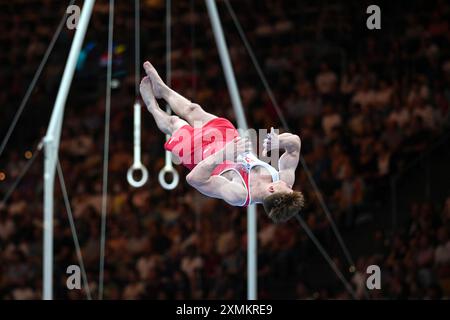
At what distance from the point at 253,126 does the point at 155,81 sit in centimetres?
478

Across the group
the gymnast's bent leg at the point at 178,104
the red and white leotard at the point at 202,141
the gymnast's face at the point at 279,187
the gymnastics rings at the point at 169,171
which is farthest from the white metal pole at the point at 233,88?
the gymnast's face at the point at 279,187

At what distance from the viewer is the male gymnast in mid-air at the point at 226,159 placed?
Answer: 8102mm

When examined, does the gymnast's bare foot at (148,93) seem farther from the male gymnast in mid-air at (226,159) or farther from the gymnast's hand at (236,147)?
the gymnast's hand at (236,147)

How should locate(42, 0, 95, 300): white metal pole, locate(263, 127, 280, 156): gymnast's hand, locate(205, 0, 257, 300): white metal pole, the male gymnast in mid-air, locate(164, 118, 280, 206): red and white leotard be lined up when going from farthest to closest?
locate(205, 0, 257, 300): white metal pole, locate(42, 0, 95, 300): white metal pole, locate(164, 118, 280, 206): red and white leotard, locate(263, 127, 280, 156): gymnast's hand, the male gymnast in mid-air

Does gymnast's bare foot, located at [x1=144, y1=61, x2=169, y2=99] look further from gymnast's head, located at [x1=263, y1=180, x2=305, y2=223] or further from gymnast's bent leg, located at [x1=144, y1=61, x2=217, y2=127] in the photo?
gymnast's head, located at [x1=263, y1=180, x2=305, y2=223]

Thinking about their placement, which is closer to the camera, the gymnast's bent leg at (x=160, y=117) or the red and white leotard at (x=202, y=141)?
the red and white leotard at (x=202, y=141)

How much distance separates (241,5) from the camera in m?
15.1

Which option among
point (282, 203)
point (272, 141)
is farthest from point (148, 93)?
point (282, 203)

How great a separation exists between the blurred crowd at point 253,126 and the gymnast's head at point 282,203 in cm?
362

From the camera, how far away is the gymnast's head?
811 centimetres

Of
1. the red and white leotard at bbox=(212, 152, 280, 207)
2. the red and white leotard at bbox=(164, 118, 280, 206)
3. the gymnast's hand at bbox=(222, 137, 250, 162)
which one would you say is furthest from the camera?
→ the red and white leotard at bbox=(164, 118, 280, 206)

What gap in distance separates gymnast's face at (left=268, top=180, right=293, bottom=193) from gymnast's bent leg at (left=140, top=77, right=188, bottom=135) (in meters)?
0.99

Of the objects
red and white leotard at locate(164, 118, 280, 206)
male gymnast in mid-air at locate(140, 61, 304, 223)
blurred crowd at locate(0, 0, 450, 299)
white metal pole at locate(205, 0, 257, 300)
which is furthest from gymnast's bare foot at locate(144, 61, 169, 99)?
blurred crowd at locate(0, 0, 450, 299)

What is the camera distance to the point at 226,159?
8062 millimetres
